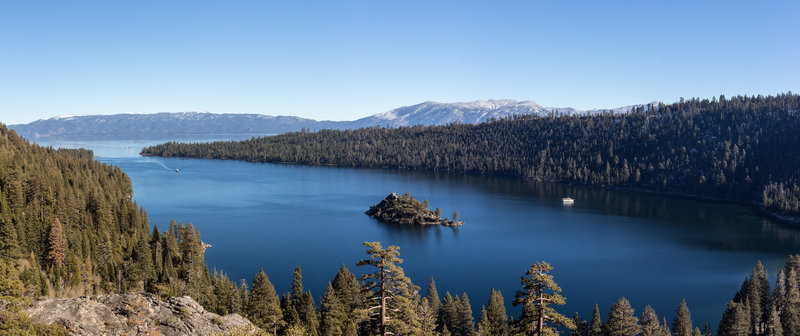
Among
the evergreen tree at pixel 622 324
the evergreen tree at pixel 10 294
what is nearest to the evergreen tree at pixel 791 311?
the evergreen tree at pixel 622 324

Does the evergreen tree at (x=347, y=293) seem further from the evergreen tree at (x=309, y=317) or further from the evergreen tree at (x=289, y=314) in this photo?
the evergreen tree at (x=289, y=314)

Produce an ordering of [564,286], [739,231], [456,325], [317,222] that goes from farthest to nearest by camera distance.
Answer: [317,222], [739,231], [564,286], [456,325]

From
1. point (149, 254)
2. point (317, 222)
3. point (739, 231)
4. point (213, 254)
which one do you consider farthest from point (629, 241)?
point (149, 254)

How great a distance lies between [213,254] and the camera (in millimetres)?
110062

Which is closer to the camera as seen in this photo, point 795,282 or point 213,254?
point 795,282

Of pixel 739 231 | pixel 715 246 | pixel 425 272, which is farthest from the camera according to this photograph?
pixel 739 231

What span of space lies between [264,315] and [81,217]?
→ 223ft

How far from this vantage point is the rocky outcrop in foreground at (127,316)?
33.8 metres

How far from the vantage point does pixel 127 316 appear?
36.5 metres

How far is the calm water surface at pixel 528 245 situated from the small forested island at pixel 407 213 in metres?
5.42

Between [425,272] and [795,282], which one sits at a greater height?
[795,282]

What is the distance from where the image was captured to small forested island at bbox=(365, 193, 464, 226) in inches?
6019

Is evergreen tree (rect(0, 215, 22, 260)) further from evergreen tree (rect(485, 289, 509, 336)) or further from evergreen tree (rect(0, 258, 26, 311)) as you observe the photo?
evergreen tree (rect(485, 289, 509, 336))

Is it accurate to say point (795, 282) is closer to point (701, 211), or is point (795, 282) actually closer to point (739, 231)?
point (739, 231)
